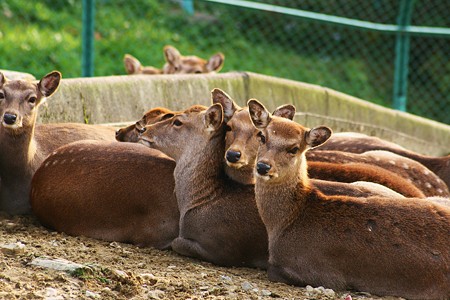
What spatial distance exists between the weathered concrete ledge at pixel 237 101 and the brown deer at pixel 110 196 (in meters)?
1.55

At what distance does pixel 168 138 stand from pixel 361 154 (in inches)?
82.3

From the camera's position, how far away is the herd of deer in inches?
246

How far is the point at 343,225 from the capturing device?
6.34 m

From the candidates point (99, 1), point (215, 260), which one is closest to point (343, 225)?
point (215, 260)

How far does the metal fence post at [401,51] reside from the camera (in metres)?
13.3

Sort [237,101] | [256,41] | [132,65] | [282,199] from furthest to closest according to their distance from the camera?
[256,41]
[132,65]
[237,101]
[282,199]

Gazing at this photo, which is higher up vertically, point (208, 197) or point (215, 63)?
point (215, 63)

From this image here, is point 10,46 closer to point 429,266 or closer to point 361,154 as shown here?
point 361,154

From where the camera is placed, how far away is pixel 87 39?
34.5 ft

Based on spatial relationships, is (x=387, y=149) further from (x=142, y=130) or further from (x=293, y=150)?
(x=293, y=150)

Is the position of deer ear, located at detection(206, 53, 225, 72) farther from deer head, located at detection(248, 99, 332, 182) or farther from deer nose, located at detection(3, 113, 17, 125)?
deer head, located at detection(248, 99, 332, 182)

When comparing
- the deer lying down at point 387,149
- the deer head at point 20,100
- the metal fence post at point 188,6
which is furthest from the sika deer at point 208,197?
the metal fence post at point 188,6

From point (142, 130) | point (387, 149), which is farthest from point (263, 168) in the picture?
point (387, 149)

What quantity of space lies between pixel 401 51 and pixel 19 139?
6.97 metres
